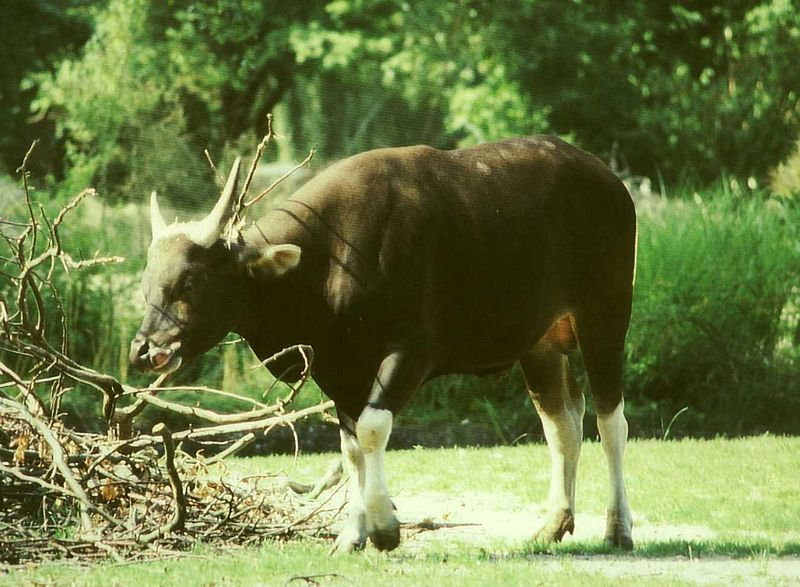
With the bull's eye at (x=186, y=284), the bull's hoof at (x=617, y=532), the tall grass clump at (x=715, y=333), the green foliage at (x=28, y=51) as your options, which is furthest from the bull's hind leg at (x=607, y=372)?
the green foliage at (x=28, y=51)

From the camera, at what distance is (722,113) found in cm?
2248

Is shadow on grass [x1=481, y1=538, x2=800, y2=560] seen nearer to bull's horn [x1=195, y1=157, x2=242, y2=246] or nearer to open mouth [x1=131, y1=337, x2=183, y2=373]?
open mouth [x1=131, y1=337, x2=183, y2=373]

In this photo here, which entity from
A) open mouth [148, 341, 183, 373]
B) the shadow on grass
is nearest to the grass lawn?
the shadow on grass

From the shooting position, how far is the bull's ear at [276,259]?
22.7 ft

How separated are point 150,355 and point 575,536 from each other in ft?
8.98

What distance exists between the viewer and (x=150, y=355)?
22.2ft

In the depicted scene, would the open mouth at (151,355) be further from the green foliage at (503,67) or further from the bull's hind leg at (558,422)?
the green foliage at (503,67)

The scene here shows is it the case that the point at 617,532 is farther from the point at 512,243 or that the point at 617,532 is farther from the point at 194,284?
the point at 194,284

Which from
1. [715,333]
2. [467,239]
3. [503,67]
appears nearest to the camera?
[467,239]

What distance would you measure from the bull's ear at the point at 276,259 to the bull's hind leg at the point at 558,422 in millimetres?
1892

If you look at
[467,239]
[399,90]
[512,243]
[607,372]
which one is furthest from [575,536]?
[399,90]

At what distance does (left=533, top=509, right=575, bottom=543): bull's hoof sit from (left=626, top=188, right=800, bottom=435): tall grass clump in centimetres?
567

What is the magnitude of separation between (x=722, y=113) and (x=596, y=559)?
53.7 ft

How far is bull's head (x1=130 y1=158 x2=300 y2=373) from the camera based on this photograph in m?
6.80
